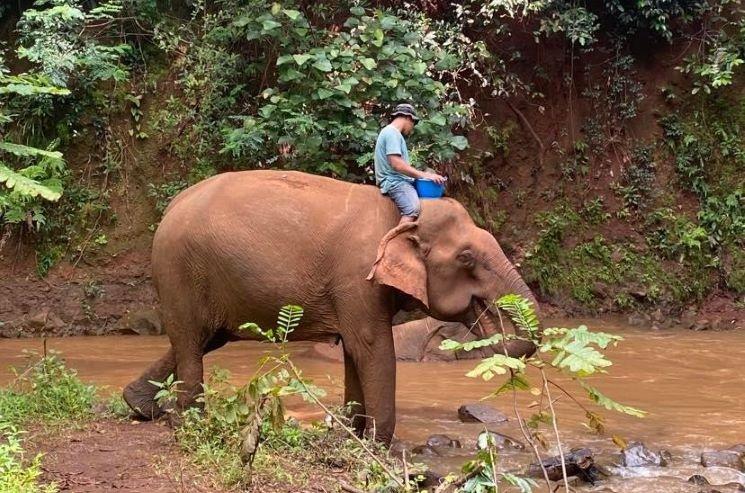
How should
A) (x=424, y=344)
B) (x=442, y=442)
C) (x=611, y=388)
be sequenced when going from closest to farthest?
(x=442, y=442)
(x=611, y=388)
(x=424, y=344)

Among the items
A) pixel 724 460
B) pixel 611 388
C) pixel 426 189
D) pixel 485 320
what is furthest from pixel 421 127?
pixel 724 460

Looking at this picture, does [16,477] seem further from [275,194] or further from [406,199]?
[406,199]

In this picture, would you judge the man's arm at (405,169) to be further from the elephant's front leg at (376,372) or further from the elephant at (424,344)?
the elephant at (424,344)

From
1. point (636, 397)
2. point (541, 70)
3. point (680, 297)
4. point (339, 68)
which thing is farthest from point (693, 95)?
point (636, 397)

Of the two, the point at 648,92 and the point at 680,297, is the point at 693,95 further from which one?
the point at 680,297

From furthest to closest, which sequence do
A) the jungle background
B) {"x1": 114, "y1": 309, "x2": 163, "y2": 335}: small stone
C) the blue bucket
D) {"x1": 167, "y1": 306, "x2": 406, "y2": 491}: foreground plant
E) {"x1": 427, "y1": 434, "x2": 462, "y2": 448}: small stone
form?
1. {"x1": 114, "y1": 309, "x2": 163, "y2": 335}: small stone
2. the jungle background
3. {"x1": 427, "y1": 434, "x2": 462, "y2": 448}: small stone
4. the blue bucket
5. {"x1": 167, "y1": 306, "x2": 406, "y2": 491}: foreground plant

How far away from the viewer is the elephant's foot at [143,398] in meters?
7.09

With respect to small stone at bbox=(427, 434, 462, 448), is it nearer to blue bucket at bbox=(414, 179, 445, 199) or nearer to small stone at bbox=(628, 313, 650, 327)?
blue bucket at bbox=(414, 179, 445, 199)

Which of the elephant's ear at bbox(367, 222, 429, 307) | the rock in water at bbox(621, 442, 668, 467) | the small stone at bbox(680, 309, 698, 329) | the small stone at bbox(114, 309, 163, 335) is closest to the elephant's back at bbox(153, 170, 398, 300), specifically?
the elephant's ear at bbox(367, 222, 429, 307)

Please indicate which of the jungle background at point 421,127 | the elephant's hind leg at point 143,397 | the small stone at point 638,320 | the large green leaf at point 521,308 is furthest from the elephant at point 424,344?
the large green leaf at point 521,308

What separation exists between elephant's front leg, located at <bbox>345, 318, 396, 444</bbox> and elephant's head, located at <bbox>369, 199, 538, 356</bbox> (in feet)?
1.38

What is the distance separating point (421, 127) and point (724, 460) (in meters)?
6.20

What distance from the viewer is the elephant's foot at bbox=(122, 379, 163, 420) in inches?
279

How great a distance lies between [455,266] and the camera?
21.5 ft
